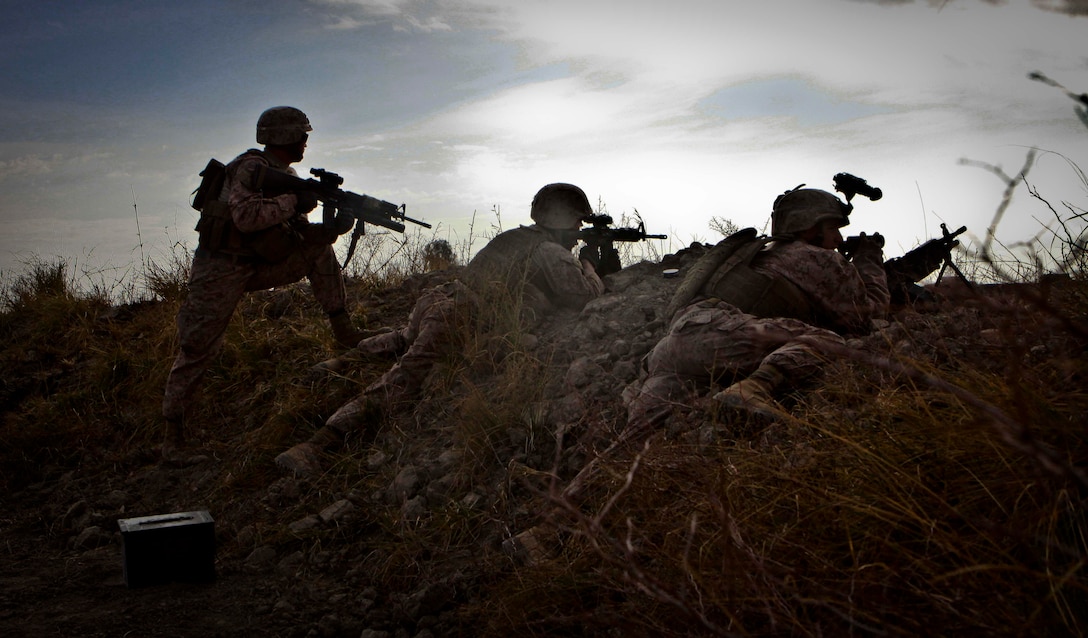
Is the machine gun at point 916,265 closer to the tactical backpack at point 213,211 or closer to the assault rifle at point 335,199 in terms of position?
the assault rifle at point 335,199

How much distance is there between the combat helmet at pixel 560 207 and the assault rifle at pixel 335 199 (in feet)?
3.23

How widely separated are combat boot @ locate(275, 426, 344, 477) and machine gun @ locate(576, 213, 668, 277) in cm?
278

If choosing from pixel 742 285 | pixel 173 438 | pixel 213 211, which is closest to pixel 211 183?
pixel 213 211

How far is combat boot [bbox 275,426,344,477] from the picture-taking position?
5703 millimetres

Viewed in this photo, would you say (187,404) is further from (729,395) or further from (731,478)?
(731,478)

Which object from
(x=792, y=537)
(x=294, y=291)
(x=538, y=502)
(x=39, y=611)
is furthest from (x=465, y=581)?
(x=294, y=291)

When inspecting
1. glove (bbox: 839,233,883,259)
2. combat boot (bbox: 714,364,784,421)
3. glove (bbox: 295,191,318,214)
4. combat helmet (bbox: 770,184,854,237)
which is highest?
glove (bbox: 295,191,318,214)

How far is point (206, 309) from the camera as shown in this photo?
6.54 metres

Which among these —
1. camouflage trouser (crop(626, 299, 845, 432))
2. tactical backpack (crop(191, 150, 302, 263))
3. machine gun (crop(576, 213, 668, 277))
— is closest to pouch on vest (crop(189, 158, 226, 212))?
tactical backpack (crop(191, 150, 302, 263))

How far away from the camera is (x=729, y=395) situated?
12.8 feet

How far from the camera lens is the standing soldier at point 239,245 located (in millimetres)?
6453

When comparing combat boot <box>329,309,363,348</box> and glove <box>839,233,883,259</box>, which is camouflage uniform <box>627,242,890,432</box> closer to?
glove <box>839,233,883,259</box>

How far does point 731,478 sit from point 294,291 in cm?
706

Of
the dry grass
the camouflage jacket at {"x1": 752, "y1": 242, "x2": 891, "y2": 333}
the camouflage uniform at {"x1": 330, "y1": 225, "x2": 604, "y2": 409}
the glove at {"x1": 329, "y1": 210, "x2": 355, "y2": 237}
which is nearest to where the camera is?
the dry grass
